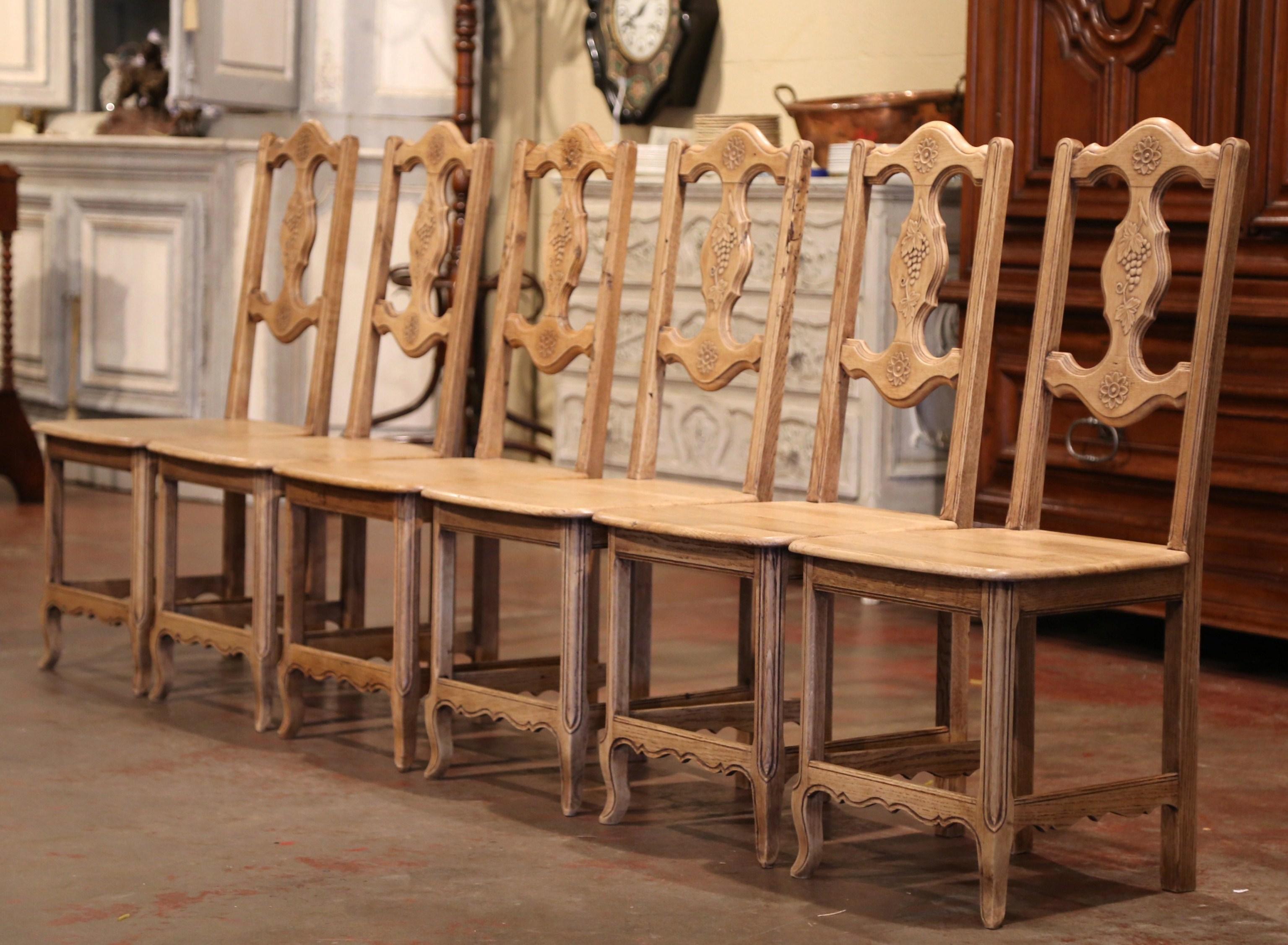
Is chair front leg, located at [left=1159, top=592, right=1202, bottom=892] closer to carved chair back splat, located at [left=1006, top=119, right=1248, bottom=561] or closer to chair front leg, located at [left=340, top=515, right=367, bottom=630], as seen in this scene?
carved chair back splat, located at [left=1006, top=119, right=1248, bottom=561]

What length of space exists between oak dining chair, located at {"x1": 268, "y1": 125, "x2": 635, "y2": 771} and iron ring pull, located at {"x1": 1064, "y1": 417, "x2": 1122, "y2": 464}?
1450 mm

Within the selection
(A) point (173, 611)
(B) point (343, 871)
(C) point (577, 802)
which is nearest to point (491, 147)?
(A) point (173, 611)

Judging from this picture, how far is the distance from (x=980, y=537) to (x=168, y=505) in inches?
70.5

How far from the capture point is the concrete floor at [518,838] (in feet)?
8.36

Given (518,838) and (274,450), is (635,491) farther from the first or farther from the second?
(274,450)

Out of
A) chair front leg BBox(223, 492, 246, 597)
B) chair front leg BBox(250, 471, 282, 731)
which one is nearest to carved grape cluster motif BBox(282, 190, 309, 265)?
chair front leg BBox(223, 492, 246, 597)

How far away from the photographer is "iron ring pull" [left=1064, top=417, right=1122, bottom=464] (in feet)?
14.9

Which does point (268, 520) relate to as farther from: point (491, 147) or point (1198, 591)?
point (1198, 591)

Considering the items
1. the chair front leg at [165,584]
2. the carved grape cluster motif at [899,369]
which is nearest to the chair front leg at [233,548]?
the chair front leg at [165,584]

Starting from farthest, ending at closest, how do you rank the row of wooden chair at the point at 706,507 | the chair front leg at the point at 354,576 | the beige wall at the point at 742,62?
the beige wall at the point at 742,62, the chair front leg at the point at 354,576, the row of wooden chair at the point at 706,507

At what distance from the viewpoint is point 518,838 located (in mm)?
2957

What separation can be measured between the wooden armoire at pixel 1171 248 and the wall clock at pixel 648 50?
1.80 m

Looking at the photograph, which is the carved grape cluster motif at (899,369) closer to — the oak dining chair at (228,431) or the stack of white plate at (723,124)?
the oak dining chair at (228,431)

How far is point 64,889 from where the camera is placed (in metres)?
2.66
